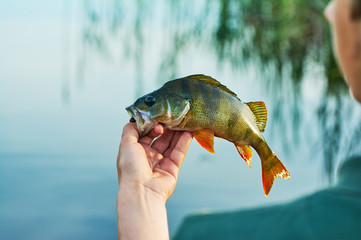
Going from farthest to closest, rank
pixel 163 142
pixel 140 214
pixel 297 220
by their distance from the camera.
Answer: pixel 297 220 → pixel 163 142 → pixel 140 214

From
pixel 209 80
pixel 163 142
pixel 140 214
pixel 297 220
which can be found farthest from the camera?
pixel 297 220

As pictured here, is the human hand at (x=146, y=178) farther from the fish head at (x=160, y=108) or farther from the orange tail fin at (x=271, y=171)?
the orange tail fin at (x=271, y=171)

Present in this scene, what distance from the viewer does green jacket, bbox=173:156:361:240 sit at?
5.71 feet

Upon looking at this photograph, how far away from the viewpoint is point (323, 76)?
342 cm

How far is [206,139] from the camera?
4.17ft

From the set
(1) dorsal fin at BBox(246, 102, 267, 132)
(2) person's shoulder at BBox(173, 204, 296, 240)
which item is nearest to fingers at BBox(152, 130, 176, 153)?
(1) dorsal fin at BBox(246, 102, 267, 132)

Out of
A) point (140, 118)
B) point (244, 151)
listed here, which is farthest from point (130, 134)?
point (244, 151)

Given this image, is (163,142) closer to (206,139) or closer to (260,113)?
(206,139)

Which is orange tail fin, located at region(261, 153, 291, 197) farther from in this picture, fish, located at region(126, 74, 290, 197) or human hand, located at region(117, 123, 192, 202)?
human hand, located at region(117, 123, 192, 202)

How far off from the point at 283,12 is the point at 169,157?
240 centimetres

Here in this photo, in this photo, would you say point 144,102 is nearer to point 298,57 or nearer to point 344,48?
point 344,48

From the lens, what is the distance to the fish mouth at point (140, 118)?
123cm

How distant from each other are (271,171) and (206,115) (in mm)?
265

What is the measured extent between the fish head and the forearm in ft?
0.68
